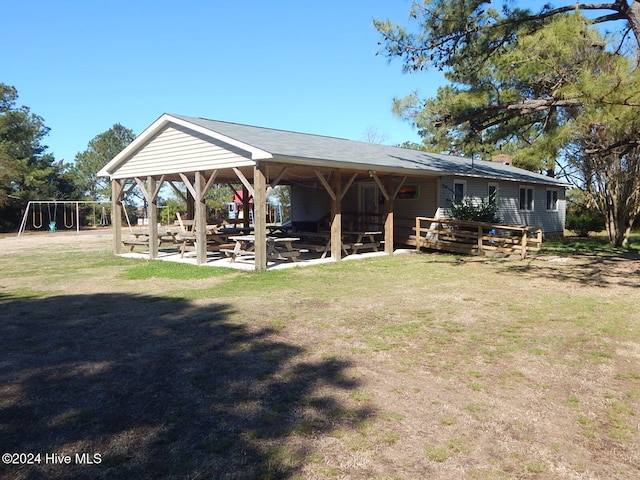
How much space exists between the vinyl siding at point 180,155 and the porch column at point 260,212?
0.51 m

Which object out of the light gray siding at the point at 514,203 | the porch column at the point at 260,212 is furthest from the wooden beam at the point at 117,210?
the light gray siding at the point at 514,203

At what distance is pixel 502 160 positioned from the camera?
2375cm

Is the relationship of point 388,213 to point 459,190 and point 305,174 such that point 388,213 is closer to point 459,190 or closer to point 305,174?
point 305,174

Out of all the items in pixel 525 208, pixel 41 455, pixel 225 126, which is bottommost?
pixel 41 455

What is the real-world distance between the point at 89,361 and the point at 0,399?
36.7 inches

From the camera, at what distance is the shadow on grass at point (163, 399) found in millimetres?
2695

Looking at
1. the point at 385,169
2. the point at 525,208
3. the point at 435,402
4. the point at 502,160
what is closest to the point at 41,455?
the point at 435,402

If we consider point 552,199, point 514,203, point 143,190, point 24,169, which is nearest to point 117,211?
point 143,190

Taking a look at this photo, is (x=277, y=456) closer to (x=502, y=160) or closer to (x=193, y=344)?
(x=193, y=344)

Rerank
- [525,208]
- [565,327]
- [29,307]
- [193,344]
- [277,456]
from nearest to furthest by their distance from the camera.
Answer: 1. [277,456]
2. [193,344]
3. [565,327]
4. [29,307]
5. [525,208]

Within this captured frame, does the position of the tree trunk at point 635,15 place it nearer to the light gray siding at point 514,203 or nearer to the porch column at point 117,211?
the light gray siding at point 514,203

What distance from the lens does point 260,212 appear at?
10039 mm

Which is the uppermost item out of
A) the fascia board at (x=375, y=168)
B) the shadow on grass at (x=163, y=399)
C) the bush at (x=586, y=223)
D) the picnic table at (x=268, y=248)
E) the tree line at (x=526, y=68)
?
the tree line at (x=526, y=68)

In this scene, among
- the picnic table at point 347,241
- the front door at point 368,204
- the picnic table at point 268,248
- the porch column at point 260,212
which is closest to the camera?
the porch column at point 260,212
